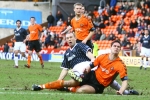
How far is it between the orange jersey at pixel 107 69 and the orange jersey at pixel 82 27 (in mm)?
4124

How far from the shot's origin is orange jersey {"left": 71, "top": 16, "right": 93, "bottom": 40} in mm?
17844

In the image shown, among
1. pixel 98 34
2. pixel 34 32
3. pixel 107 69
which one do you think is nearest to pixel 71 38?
pixel 107 69

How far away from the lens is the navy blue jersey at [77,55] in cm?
1445

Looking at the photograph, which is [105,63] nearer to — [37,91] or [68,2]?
[37,91]

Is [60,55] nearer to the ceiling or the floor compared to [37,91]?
nearer to the floor

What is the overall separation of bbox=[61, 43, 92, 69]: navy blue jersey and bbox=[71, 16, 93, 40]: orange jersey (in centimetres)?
330

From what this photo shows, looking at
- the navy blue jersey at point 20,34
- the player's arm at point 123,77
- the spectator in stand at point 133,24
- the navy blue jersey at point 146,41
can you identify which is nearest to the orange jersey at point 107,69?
the player's arm at point 123,77

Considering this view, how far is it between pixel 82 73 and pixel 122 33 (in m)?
25.4

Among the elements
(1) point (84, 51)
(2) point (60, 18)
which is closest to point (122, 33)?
(2) point (60, 18)

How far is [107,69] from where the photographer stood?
45.0 feet

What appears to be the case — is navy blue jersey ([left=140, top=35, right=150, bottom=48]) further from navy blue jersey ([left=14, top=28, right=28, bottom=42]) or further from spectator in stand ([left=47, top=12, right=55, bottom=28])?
spectator in stand ([left=47, top=12, right=55, bottom=28])

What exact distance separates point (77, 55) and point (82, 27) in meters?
3.53

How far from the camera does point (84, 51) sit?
14430 millimetres

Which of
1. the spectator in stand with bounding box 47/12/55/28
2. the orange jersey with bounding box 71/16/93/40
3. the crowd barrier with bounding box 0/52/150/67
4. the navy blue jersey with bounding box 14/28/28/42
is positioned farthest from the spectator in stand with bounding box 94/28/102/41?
the orange jersey with bounding box 71/16/93/40
